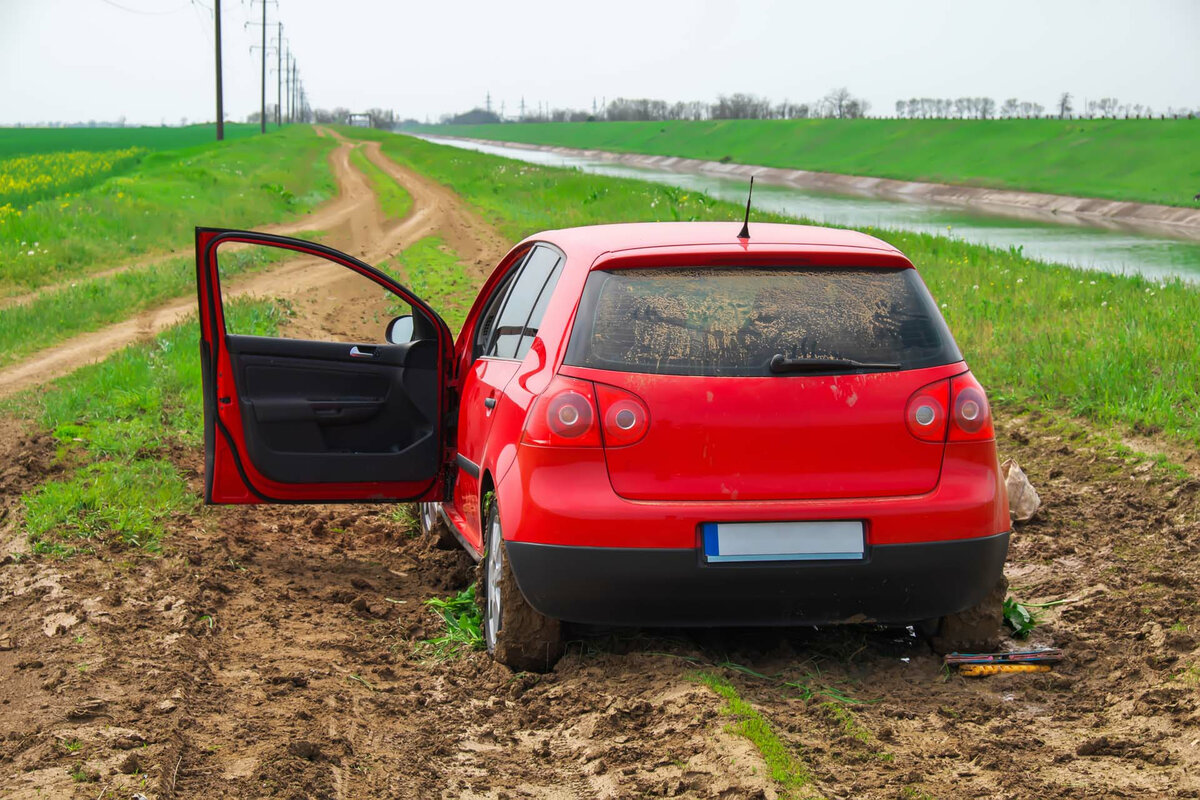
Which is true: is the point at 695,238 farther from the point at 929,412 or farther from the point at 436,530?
the point at 436,530

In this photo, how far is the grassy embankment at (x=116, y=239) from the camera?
13766mm

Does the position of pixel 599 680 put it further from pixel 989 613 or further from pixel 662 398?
pixel 989 613

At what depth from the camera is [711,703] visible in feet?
11.7

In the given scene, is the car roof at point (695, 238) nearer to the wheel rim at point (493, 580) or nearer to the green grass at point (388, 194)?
the wheel rim at point (493, 580)

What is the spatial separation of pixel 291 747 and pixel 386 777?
304 mm

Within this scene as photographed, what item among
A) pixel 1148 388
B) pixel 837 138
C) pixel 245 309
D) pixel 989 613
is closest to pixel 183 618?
pixel 989 613

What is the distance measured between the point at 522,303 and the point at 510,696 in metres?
1.67

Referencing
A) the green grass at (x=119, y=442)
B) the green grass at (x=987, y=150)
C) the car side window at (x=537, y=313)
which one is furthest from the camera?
the green grass at (x=987, y=150)

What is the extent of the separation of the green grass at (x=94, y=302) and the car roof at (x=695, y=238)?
8.71 m

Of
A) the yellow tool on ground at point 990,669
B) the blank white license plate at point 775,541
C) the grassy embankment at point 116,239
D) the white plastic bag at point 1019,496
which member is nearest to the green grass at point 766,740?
the blank white license plate at point 775,541

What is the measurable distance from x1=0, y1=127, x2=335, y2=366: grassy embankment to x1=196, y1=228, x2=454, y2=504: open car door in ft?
23.1

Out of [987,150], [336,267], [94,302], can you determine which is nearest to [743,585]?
[94,302]

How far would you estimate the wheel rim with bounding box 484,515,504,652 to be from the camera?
4211 millimetres

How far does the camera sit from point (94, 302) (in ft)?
47.8
